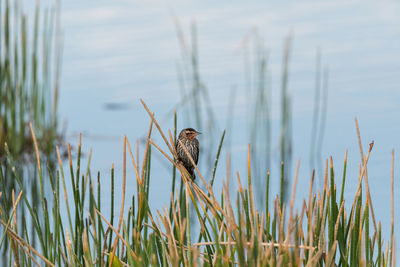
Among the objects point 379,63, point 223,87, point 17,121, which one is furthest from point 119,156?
point 379,63

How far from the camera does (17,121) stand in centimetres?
738

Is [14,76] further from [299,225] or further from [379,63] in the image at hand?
[379,63]

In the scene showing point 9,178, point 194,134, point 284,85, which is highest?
point 284,85

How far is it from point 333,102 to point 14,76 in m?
4.18

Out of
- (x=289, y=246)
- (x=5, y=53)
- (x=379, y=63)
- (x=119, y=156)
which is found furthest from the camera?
(x=379, y=63)

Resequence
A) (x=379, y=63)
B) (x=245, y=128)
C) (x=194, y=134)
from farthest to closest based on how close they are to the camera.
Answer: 1. (x=379, y=63)
2. (x=245, y=128)
3. (x=194, y=134)

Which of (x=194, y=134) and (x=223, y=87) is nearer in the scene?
(x=194, y=134)

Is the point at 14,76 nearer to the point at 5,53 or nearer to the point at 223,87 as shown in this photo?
the point at 5,53

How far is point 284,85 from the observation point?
24.8 feet

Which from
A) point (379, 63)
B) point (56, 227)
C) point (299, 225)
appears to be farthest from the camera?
point (379, 63)

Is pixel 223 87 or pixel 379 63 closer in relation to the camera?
pixel 223 87

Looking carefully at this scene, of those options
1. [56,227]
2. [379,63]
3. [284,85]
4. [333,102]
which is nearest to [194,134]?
[56,227]

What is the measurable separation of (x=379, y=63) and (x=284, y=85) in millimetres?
3526

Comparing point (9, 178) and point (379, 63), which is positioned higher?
point (379, 63)
